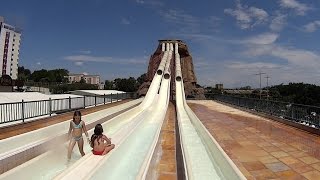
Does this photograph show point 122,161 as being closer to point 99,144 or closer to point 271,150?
point 99,144

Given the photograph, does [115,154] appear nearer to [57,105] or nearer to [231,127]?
[231,127]

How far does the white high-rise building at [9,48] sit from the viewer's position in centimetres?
10512

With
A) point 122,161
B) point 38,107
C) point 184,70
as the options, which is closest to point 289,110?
point 122,161

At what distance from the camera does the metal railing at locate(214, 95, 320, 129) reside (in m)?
12.0

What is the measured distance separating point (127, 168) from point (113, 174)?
0.65m

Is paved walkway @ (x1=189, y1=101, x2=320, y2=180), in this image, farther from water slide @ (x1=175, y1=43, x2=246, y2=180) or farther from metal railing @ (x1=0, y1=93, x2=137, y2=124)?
metal railing @ (x1=0, y1=93, x2=137, y2=124)

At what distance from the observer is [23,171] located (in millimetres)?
7520

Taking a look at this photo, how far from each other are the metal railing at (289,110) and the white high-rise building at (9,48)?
103m

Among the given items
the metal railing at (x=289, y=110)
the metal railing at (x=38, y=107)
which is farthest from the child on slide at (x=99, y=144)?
the metal railing at (x=289, y=110)

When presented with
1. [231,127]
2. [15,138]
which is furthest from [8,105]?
[231,127]

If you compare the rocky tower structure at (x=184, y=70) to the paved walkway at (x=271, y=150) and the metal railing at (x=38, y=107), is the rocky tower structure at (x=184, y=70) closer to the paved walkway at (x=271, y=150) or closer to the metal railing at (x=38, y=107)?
the metal railing at (x=38, y=107)

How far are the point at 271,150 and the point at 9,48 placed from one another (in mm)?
115780

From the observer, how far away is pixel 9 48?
109438mm

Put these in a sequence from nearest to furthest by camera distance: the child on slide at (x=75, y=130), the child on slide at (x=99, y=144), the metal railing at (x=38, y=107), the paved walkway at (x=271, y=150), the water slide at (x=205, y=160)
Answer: the water slide at (x=205, y=160) < the paved walkway at (x=271, y=150) < the child on slide at (x=99, y=144) < the child on slide at (x=75, y=130) < the metal railing at (x=38, y=107)
